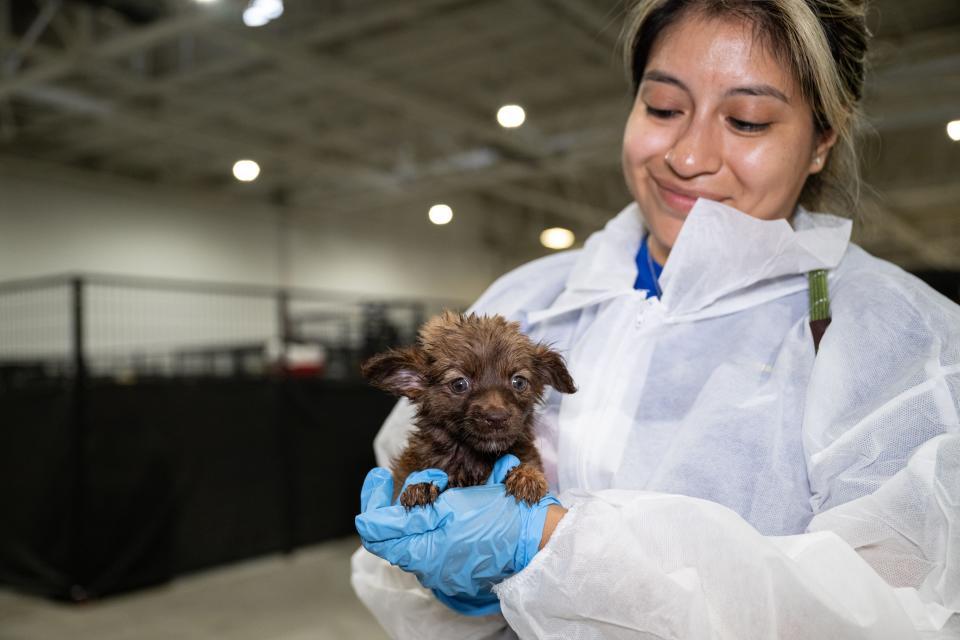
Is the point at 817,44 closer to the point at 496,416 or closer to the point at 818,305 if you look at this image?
the point at 818,305

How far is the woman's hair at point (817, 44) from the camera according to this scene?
5.40 feet

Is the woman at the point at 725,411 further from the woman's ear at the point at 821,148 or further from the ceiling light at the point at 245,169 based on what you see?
the ceiling light at the point at 245,169

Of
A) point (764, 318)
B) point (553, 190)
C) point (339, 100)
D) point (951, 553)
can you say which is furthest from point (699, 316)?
point (553, 190)

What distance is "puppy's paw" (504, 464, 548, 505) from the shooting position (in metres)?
1.49

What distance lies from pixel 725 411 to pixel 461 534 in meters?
0.56

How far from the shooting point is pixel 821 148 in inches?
72.5

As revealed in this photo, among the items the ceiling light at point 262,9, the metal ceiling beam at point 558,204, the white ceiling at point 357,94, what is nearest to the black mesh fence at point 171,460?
the ceiling light at point 262,9

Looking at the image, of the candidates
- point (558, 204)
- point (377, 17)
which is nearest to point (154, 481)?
point (377, 17)

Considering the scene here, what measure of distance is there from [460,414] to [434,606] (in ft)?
1.72

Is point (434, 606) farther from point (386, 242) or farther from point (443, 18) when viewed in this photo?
point (386, 242)

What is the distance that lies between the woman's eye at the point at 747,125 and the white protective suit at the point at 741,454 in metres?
0.18

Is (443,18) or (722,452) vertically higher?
(443,18)

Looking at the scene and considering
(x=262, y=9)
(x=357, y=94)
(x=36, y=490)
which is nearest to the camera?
(x=36, y=490)

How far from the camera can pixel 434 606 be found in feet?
5.95
